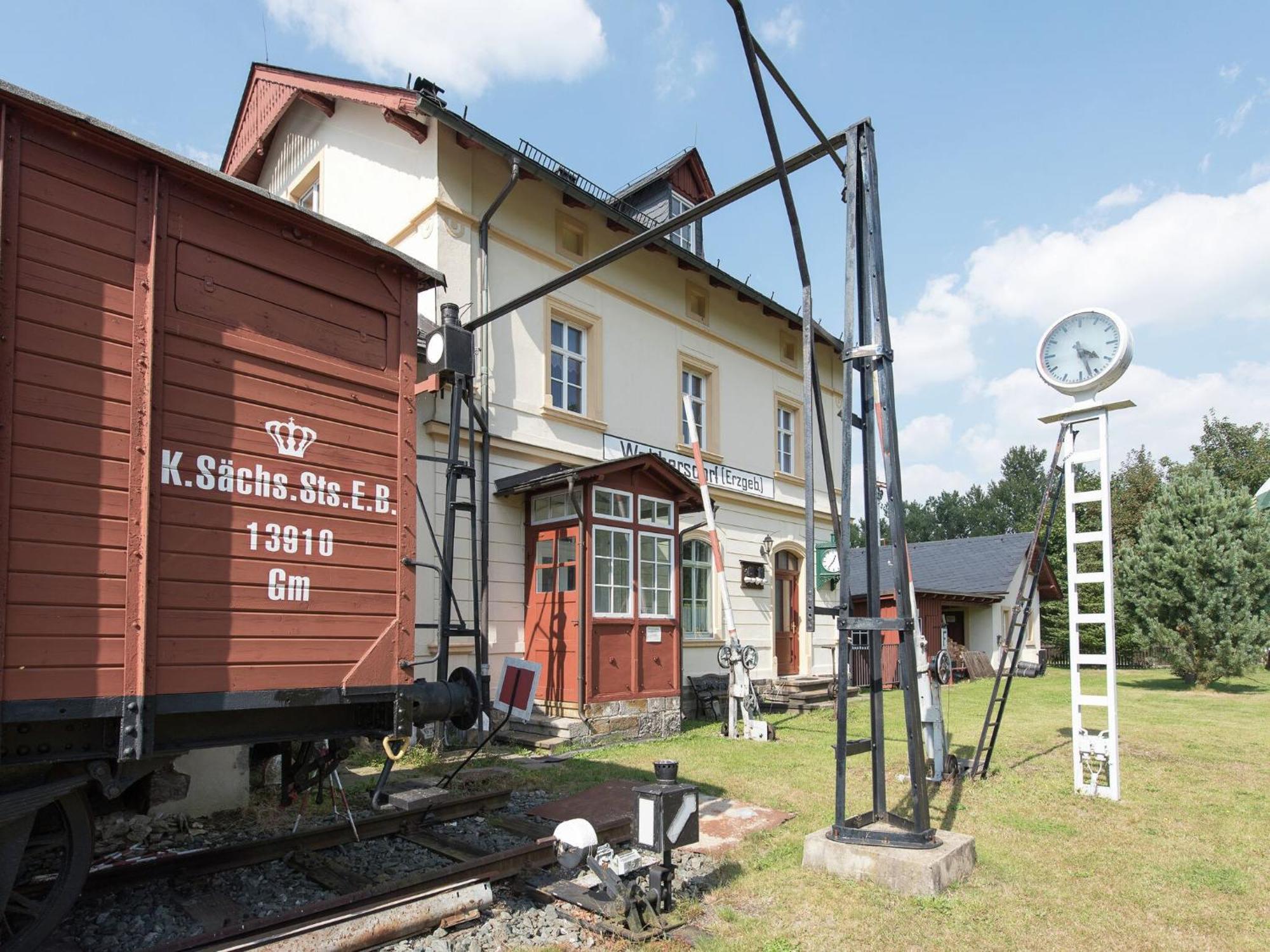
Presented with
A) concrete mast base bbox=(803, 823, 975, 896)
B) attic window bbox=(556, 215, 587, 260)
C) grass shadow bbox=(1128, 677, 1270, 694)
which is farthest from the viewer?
grass shadow bbox=(1128, 677, 1270, 694)

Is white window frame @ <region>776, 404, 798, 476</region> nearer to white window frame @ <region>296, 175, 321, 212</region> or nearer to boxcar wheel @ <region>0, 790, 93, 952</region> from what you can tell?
white window frame @ <region>296, 175, 321, 212</region>

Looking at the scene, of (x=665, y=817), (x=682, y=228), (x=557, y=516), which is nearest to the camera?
(x=665, y=817)

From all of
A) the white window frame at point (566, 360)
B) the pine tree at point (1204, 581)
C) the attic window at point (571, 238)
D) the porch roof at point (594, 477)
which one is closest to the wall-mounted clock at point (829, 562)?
the porch roof at point (594, 477)

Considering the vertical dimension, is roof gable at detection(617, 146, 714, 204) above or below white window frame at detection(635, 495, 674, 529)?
above

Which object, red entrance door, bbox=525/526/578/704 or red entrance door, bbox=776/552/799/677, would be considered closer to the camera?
red entrance door, bbox=525/526/578/704

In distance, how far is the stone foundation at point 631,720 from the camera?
997 centimetres

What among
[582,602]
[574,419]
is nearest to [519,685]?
[582,602]

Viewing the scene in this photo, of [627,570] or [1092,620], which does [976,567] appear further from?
[1092,620]

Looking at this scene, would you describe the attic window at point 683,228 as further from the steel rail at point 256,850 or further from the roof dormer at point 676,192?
the steel rail at point 256,850

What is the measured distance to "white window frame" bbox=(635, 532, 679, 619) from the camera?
36.4 ft

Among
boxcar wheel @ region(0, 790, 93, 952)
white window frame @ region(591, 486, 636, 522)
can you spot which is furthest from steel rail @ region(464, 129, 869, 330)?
boxcar wheel @ region(0, 790, 93, 952)

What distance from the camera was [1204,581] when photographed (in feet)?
62.4

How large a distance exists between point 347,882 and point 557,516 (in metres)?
6.25

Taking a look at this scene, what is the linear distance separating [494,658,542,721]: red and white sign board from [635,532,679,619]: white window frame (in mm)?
4653
